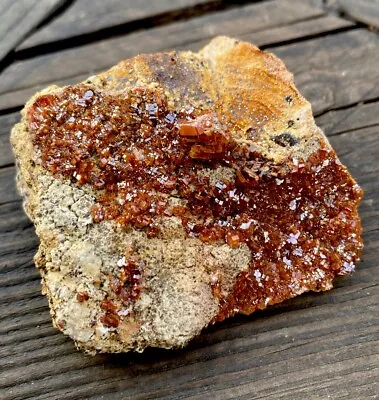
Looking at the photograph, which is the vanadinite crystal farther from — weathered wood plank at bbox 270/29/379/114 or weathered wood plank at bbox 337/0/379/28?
weathered wood plank at bbox 337/0/379/28

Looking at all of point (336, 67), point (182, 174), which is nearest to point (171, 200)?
point (182, 174)

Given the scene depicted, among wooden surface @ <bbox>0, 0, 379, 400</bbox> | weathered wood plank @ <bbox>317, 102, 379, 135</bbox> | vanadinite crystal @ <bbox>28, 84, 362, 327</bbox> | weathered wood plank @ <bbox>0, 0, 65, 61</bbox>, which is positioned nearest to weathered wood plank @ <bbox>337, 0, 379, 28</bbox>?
wooden surface @ <bbox>0, 0, 379, 400</bbox>

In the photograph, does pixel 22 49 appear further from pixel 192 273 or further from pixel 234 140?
pixel 192 273

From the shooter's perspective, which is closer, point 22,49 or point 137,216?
point 137,216

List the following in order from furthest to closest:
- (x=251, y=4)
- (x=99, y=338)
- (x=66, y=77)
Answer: (x=251, y=4) → (x=66, y=77) → (x=99, y=338)

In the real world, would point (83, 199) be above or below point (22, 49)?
below

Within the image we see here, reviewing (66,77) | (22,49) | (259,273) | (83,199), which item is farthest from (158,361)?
(22,49)

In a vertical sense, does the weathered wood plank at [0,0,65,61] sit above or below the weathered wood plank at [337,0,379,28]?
above
